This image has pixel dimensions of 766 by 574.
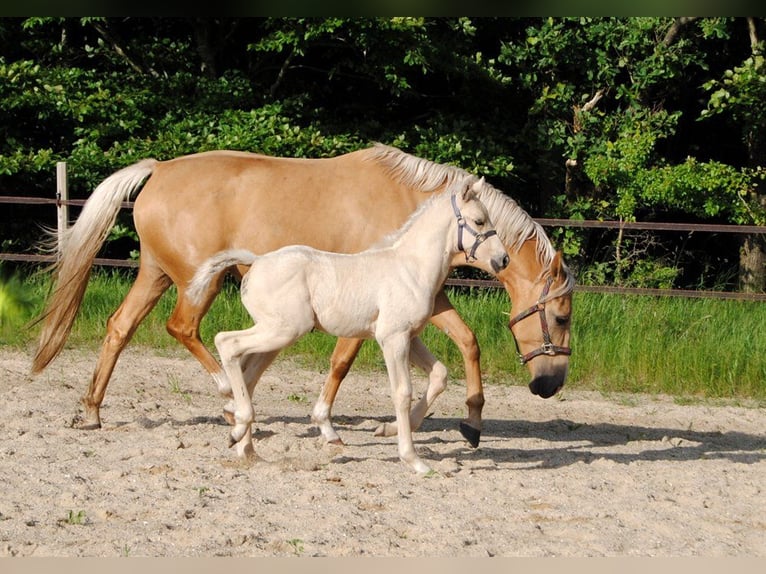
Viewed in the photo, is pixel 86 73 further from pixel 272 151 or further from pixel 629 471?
pixel 629 471

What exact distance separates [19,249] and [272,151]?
4000 millimetres

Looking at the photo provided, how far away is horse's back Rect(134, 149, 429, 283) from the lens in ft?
21.1

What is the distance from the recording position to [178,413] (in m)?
7.09

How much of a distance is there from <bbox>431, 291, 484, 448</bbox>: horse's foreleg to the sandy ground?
0.18 meters

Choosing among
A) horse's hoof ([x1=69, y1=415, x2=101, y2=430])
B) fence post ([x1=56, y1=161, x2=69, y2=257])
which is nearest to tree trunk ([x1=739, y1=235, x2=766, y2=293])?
fence post ([x1=56, y1=161, x2=69, y2=257])

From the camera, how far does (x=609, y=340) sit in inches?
369

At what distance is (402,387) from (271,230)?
1.53 m

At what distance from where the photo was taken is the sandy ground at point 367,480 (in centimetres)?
432

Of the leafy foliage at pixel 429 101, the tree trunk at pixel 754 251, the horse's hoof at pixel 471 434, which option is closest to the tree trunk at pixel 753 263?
the tree trunk at pixel 754 251

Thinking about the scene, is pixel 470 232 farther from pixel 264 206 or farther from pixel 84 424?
pixel 84 424

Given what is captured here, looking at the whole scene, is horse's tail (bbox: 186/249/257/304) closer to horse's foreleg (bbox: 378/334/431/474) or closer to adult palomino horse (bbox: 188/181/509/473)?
adult palomino horse (bbox: 188/181/509/473)

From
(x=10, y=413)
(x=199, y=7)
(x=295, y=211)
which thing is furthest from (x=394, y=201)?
(x=199, y=7)

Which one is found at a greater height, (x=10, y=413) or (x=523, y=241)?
(x=523, y=241)

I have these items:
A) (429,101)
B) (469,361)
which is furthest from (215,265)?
(429,101)
